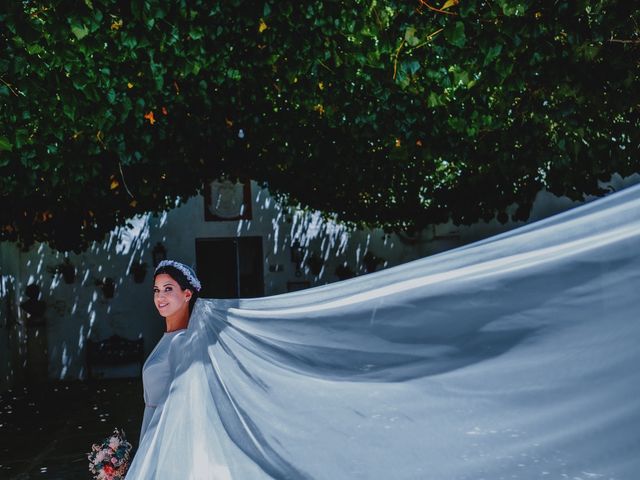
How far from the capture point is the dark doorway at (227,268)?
1478cm

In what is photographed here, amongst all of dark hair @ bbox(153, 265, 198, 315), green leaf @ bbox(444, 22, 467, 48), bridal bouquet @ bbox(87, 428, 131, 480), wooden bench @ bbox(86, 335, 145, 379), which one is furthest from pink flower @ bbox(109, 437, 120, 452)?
wooden bench @ bbox(86, 335, 145, 379)

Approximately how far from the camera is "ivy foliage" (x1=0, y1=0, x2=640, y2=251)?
13.6 ft

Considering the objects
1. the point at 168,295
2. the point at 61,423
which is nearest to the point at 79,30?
the point at 168,295

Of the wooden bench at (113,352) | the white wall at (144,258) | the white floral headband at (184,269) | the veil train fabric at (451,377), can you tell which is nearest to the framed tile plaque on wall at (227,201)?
the white wall at (144,258)

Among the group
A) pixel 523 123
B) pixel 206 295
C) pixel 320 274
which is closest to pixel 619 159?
pixel 523 123

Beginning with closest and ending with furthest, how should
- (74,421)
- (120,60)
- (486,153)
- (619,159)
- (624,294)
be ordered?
(624,294)
(120,60)
(619,159)
(486,153)
(74,421)

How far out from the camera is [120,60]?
4652 mm

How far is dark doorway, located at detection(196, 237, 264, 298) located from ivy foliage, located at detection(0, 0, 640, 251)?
573 cm

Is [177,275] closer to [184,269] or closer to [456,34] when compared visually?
[184,269]

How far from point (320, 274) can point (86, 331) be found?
5.57m

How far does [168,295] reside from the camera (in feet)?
10.0

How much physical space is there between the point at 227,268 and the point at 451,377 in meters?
13.5

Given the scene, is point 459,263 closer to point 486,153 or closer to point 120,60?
point 120,60

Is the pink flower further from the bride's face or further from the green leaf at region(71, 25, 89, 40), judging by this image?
the green leaf at region(71, 25, 89, 40)
